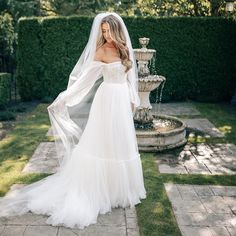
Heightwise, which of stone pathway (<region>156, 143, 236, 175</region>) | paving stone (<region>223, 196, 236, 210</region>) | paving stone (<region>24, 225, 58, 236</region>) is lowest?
stone pathway (<region>156, 143, 236, 175</region>)

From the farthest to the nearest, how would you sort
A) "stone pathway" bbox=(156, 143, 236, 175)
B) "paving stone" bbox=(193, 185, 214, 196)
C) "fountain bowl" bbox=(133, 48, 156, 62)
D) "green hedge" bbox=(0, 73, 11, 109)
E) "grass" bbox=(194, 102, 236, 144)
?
"green hedge" bbox=(0, 73, 11, 109), "grass" bbox=(194, 102, 236, 144), "fountain bowl" bbox=(133, 48, 156, 62), "stone pathway" bbox=(156, 143, 236, 175), "paving stone" bbox=(193, 185, 214, 196)

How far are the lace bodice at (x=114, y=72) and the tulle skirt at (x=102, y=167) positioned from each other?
2.8 inches

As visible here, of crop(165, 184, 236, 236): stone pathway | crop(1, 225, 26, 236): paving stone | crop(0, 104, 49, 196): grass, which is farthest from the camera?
crop(0, 104, 49, 196): grass

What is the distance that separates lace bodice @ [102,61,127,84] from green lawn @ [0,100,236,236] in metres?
1.79

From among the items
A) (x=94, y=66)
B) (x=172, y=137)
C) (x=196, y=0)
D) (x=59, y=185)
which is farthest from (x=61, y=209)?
(x=196, y=0)

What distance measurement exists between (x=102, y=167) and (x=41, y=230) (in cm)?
114

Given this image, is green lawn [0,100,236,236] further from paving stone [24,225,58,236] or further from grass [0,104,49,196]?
paving stone [24,225,58,236]

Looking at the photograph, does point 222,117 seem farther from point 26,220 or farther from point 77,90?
point 26,220

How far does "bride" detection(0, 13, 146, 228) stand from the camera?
504 cm

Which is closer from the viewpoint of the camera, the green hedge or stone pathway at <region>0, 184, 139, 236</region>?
stone pathway at <region>0, 184, 139, 236</region>

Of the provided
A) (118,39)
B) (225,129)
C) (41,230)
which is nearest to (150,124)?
(225,129)

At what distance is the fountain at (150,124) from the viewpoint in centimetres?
802

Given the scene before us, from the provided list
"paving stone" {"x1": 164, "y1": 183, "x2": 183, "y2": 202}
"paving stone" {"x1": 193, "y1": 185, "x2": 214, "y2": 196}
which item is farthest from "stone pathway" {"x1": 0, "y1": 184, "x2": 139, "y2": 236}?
"paving stone" {"x1": 193, "y1": 185, "x2": 214, "y2": 196}

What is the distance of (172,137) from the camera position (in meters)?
8.25
